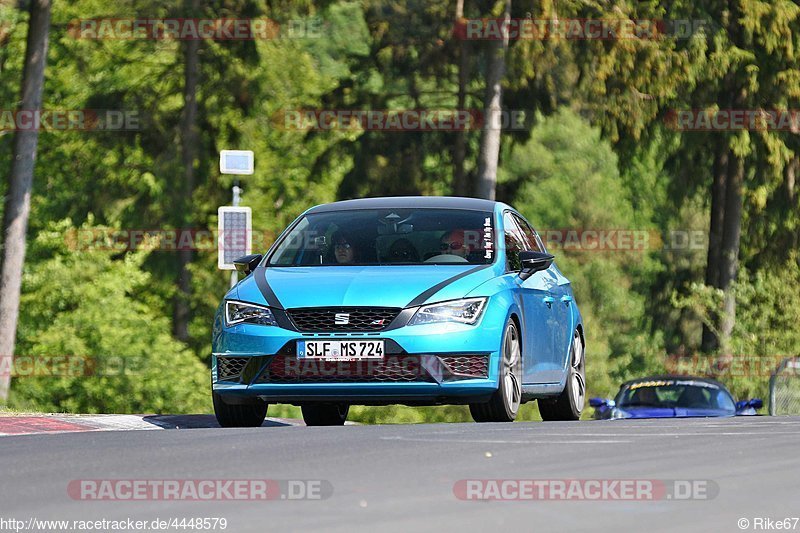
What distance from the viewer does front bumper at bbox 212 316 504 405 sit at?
1245 centimetres

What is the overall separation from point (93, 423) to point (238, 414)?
5.40 ft

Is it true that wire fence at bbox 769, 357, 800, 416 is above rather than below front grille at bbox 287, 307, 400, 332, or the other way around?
below

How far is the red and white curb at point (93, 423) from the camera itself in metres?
13.7

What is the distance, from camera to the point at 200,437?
10672 millimetres

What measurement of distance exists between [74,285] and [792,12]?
18066mm

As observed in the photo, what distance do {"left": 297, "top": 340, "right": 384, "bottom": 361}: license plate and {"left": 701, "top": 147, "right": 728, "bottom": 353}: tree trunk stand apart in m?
26.5

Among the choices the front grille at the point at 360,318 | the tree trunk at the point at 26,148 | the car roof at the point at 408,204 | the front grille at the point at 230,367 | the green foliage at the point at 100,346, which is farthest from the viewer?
the green foliage at the point at 100,346

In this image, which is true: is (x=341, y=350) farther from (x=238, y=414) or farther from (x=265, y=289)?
(x=238, y=414)

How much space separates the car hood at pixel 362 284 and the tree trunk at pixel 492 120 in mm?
19457

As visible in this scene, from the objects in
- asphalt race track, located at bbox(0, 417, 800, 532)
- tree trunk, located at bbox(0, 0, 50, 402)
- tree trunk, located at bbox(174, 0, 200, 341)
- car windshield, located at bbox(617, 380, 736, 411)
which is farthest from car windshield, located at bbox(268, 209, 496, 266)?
tree trunk, located at bbox(174, 0, 200, 341)

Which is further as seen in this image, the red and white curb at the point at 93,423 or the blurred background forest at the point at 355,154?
the blurred background forest at the point at 355,154

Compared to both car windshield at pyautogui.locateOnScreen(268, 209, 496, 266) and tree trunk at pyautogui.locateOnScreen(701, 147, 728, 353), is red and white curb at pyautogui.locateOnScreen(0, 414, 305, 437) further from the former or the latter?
tree trunk at pyautogui.locateOnScreen(701, 147, 728, 353)

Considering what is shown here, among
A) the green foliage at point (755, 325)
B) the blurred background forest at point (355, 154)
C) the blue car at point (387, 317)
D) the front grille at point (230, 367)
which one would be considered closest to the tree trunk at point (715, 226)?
the blurred background forest at point (355, 154)

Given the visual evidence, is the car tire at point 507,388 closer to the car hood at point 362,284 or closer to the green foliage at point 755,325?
the car hood at point 362,284
